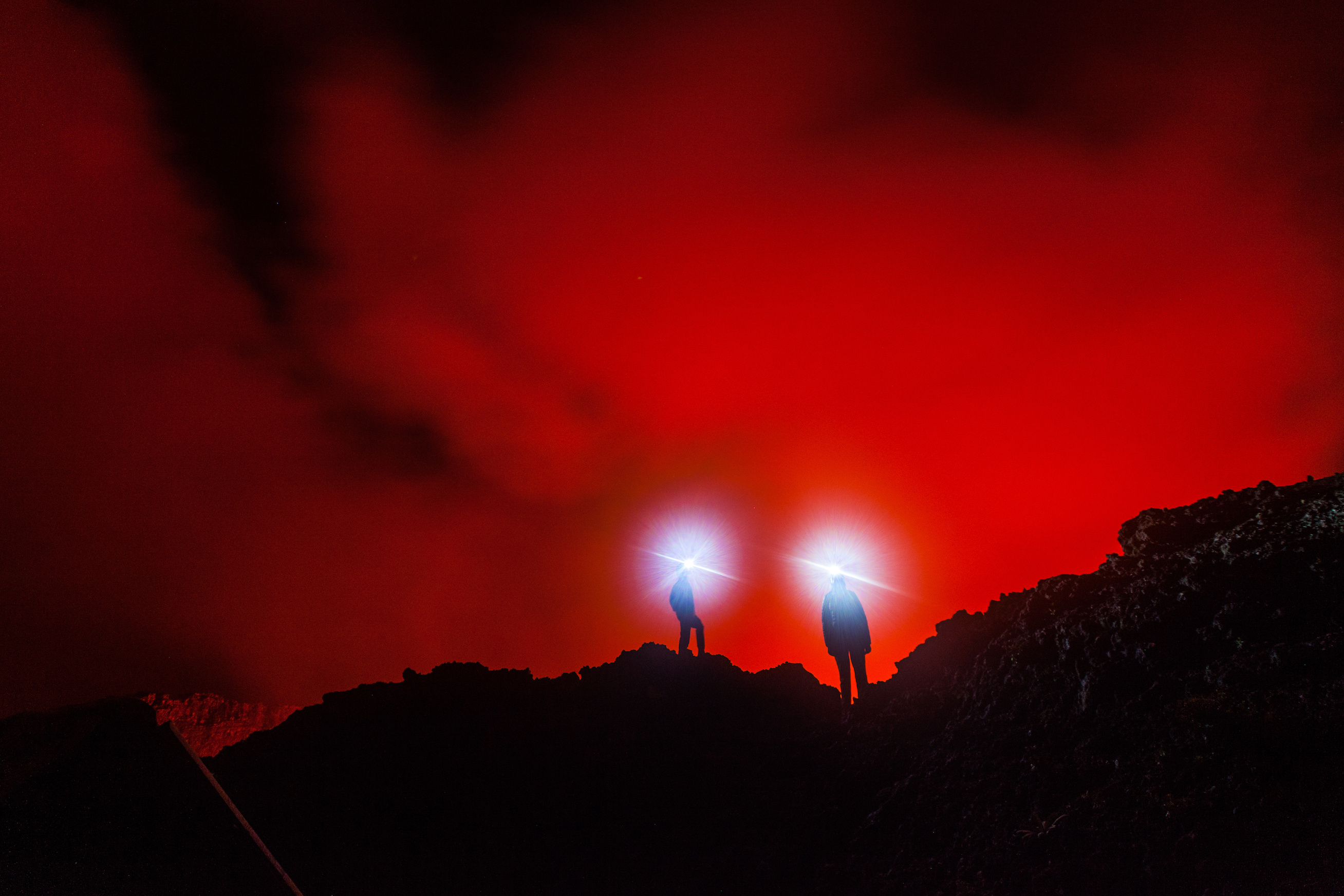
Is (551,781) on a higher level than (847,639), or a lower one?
lower

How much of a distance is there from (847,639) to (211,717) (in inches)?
2566

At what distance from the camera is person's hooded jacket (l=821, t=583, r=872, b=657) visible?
16.6 meters

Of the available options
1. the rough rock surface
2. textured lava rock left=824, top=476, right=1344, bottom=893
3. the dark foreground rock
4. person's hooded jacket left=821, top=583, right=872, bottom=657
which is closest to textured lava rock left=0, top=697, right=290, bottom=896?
the dark foreground rock

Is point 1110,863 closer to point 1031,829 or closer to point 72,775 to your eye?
point 1031,829

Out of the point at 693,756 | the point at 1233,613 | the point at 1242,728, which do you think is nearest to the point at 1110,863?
the point at 1242,728

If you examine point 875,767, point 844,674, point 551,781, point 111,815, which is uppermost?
point 844,674

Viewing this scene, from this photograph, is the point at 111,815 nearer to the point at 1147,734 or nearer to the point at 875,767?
the point at 875,767

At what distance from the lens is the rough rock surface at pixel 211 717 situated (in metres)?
51.3

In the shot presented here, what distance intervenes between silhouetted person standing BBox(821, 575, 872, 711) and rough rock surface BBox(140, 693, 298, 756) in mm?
53855

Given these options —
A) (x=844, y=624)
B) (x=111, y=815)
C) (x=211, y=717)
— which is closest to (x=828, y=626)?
(x=844, y=624)

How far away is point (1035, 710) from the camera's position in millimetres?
11453

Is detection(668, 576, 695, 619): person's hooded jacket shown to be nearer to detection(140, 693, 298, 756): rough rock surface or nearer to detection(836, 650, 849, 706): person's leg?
detection(836, 650, 849, 706): person's leg

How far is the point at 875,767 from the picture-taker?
12867 millimetres

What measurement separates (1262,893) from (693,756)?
10720mm
